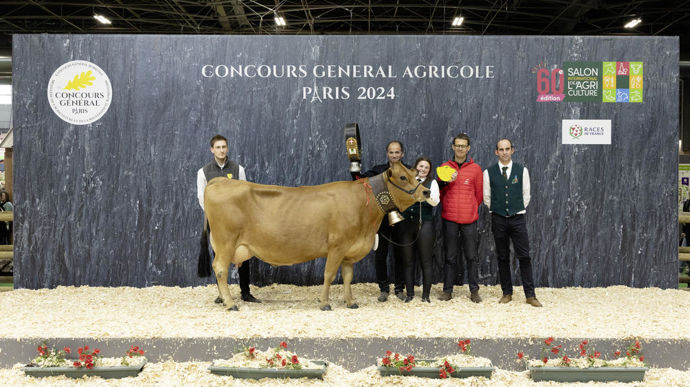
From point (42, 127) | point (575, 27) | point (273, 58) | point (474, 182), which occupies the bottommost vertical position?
point (474, 182)

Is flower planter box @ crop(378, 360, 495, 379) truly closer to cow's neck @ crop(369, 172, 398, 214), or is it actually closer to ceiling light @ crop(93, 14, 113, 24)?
cow's neck @ crop(369, 172, 398, 214)

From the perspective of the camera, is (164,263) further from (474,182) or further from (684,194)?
(684,194)

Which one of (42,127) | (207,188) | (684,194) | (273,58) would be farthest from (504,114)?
(684,194)

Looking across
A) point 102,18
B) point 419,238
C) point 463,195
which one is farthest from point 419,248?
point 102,18

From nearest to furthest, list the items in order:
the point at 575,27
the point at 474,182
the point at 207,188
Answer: the point at 207,188 < the point at 474,182 < the point at 575,27

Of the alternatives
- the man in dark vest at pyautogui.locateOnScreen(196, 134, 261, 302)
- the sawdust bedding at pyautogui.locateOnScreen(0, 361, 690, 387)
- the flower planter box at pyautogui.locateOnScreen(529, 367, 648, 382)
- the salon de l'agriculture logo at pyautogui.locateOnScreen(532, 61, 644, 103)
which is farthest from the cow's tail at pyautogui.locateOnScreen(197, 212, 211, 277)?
the salon de l'agriculture logo at pyautogui.locateOnScreen(532, 61, 644, 103)

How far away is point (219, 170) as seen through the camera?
5672 millimetres

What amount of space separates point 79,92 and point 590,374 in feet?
19.2

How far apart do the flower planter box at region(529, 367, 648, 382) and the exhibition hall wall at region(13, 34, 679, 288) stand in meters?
2.67

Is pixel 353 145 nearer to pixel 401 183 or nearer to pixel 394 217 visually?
pixel 401 183

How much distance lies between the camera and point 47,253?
6.55 m

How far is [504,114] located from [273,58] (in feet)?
8.92

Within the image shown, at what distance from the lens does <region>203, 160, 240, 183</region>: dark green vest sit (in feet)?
18.5

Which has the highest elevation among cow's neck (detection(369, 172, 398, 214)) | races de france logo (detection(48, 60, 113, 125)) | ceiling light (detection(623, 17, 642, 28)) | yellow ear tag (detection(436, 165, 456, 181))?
ceiling light (detection(623, 17, 642, 28))
